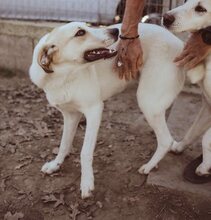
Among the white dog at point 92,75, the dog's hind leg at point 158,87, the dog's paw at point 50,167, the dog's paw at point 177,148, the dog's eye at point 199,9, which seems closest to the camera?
the dog's eye at point 199,9

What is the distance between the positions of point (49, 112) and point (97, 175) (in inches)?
57.1

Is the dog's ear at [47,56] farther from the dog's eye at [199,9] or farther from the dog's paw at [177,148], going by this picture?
the dog's paw at [177,148]

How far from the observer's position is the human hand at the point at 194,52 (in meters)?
2.84

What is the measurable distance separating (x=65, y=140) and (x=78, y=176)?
1.02 feet

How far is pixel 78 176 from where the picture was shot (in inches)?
133

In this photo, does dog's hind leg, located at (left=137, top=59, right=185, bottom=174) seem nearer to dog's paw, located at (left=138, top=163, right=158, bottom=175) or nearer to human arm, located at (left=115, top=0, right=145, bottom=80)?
human arm, located at (left=115, top=0, right=145, bottom=80)

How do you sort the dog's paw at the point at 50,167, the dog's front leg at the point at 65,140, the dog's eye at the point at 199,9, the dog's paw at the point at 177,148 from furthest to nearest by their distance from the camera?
the dog's paw at the point at 177,148
the dog's paw at the point at 50,167
the dog's front leg at the point at 65,140
the dog's eye at the point at 199,9

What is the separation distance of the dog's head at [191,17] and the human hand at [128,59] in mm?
318

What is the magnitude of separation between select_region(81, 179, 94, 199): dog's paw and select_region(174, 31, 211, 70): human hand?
110cm

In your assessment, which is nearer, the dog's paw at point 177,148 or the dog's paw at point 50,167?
the dog's paw at point 50,167

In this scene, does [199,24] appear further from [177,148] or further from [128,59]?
[177,148]

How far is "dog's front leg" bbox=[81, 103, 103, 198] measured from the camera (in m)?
3.02

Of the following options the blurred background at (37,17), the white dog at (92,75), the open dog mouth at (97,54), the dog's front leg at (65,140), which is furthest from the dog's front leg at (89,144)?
the blurred background at (37,17)

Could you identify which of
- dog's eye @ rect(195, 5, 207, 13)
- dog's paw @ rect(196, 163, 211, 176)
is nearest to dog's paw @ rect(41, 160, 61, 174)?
dog's paw @ rect(196, 163, 211, 176)
